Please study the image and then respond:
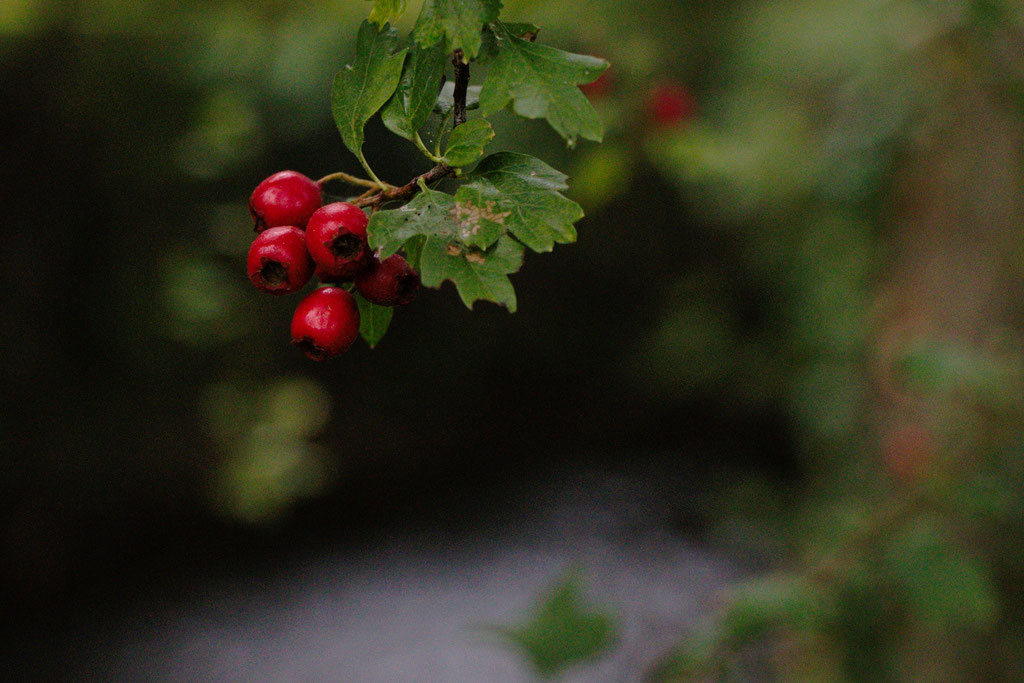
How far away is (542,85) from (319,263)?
8.2 inches

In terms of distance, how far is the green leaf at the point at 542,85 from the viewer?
532mm

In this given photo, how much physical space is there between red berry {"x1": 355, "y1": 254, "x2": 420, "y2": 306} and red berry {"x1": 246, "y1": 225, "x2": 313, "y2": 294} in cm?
5

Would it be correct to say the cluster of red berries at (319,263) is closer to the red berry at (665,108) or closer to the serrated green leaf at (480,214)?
the serrated green leaf at (480,214)

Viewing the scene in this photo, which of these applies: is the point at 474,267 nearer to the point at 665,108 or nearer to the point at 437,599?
the point at 665,108

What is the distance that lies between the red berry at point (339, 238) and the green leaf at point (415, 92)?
→ 80 mm

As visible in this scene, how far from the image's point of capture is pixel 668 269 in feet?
16.0

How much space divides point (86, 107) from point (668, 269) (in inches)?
131

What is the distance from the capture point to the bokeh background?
1.81m

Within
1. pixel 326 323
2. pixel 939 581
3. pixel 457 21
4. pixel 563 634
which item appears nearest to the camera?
pixel 457 21

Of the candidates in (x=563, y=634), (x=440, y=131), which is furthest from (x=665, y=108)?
(x=440, y=131)

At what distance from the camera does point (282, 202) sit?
0.64m

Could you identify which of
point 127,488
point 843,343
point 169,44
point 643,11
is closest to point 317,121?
point 169,44

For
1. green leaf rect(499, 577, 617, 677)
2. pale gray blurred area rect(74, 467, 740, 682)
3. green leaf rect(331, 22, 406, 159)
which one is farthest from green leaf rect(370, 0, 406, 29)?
pale gray blurred area rect(74, 467, 740, 682)

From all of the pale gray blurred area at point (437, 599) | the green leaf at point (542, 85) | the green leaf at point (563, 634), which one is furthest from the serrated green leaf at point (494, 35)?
the pale gray blurred area at point (437, 599)
